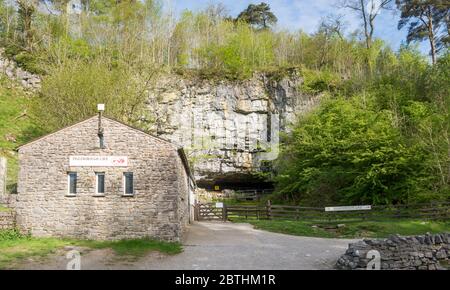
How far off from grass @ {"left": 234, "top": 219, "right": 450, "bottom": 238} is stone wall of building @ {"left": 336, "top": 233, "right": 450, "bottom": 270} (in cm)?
713

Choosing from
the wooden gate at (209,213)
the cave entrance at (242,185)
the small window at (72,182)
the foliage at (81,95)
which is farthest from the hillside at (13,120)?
the cave entrance at (242,185)

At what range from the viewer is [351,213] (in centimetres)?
2292

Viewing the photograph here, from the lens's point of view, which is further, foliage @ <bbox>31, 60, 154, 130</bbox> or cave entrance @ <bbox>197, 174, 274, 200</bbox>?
cave entrance @ <bbox>197, 174, 274, 200</bbox>

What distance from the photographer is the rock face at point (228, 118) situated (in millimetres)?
38688

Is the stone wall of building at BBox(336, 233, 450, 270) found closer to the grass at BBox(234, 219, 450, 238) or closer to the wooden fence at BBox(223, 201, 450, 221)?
the grass at BBox(234, 219, 450, 238)

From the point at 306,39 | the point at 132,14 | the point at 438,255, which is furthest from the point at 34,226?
the point at 306,39

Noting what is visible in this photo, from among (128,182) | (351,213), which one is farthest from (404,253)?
(351,213)

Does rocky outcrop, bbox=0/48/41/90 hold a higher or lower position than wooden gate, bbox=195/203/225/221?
higher

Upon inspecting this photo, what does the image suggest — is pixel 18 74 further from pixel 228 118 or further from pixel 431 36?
A: pixel 431 36

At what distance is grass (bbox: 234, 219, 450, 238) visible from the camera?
1789cm

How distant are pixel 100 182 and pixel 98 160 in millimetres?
810

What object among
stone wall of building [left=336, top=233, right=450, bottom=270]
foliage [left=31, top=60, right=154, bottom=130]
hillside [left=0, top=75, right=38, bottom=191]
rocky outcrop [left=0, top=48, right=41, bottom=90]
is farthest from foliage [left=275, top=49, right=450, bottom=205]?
rocky outcrop [left=0, top=48, right=41, bottom=90]

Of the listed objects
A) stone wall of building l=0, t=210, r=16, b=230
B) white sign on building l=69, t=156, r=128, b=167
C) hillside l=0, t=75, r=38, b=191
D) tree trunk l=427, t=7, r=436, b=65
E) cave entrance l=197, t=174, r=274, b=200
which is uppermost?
tree trunk l=427, t=7, r=436, b=65
